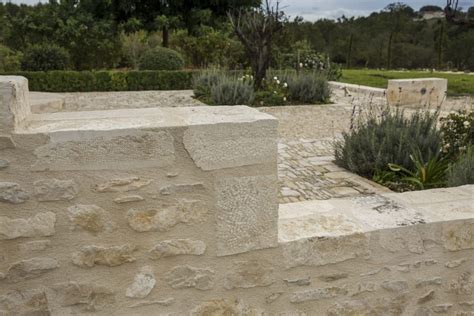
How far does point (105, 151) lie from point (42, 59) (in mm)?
11656

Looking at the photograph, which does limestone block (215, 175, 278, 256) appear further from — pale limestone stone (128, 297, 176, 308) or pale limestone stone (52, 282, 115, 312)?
pale limestone stone (52, 282, 115, 312)

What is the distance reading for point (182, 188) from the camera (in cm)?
167

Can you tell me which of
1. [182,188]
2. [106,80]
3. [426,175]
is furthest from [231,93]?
[182,188]

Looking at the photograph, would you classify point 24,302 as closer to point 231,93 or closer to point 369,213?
point 369,213

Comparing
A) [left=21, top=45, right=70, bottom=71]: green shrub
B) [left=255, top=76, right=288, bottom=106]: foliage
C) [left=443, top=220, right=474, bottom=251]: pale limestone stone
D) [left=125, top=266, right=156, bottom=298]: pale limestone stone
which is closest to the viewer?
[left=125, top=266, right=156, bottom=298]: pale limestone stone

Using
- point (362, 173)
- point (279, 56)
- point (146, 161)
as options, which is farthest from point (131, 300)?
point (279, 56)

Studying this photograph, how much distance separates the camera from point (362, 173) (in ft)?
13.8

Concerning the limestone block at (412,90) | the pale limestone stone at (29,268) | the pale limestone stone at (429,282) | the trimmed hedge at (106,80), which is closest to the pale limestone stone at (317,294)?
the pale limestone stone at (429,282)

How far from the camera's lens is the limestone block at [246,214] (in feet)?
5.67

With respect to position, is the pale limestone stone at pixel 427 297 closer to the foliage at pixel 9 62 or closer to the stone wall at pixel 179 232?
the stone wall at pixel 179 232

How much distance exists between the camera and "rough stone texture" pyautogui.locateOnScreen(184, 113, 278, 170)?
65.2 inches

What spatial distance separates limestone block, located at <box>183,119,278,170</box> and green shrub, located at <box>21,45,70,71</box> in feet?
38.3

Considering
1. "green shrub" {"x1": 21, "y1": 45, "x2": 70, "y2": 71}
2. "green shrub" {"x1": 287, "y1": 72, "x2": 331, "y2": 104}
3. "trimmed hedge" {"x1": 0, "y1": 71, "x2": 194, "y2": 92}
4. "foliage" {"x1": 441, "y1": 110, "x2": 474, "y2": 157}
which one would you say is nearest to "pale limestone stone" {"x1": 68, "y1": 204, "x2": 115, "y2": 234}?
"foliage" {"x1": 441, "y1": 110, "x2": 474, "y2": 157}

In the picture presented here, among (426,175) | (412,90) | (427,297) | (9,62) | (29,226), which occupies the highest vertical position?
(9,62)
